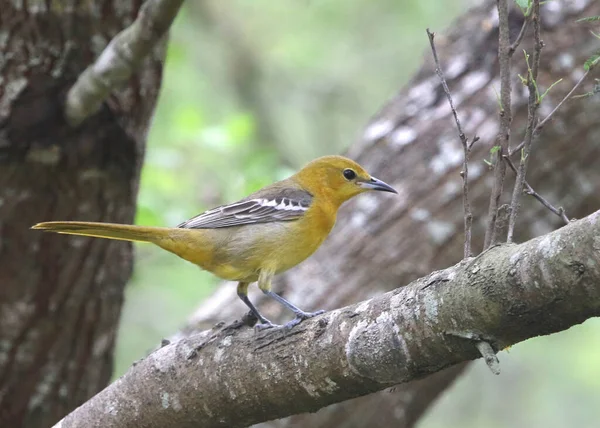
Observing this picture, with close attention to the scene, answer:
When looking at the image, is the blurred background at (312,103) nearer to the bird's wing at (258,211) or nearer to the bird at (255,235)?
the bird's wing at (258,211)

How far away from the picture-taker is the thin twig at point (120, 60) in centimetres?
349

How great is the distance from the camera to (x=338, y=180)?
4852 millimetres

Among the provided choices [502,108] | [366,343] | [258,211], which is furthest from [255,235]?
[502,108]

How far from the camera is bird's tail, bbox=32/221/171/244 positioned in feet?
11.4

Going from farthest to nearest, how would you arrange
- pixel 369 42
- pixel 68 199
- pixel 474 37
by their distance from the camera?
pixel 369 42, pixel 474 37, pixel 68 199

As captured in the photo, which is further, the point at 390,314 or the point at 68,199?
the point at 68,199

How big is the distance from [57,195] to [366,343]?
2310mm

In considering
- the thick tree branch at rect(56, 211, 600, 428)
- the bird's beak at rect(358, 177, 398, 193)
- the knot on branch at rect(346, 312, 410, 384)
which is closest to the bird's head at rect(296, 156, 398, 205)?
the bird's beak at rect(358, 177, 398, 193)

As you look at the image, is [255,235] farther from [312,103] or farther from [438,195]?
[312,103]

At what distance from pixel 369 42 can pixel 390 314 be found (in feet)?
23.7

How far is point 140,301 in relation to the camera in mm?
8453

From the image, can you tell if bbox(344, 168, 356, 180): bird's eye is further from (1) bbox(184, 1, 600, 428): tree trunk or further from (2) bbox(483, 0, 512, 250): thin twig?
(2) bbox(483, 0, 512, 250): thin twig

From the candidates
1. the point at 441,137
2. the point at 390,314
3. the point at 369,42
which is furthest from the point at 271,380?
the point at 369,42

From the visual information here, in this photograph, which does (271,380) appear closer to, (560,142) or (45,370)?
(45,370)
